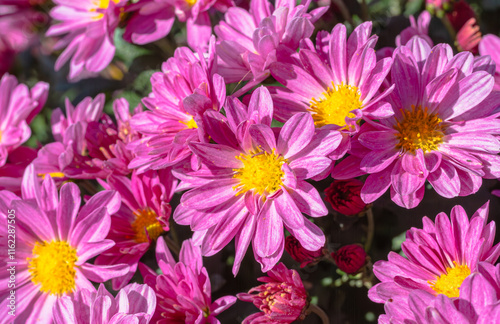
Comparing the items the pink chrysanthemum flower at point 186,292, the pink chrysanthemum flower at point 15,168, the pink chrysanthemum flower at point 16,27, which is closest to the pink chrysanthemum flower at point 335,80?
the pink chrysanthemum flower at point 186,292

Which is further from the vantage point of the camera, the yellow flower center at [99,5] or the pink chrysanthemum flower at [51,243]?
the yellow flower center at [99,5]

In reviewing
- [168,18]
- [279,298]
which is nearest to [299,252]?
[279,298]

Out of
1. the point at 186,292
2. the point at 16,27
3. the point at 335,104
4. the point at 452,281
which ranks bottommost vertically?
the point at 16,27

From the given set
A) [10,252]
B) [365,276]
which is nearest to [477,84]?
[365,276]

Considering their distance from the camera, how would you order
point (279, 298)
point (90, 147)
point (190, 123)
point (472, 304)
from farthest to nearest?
point (90, 147), point (190, 123), point (279, 298), point (472, 304)

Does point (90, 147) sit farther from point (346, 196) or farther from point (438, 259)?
point (438, 259)

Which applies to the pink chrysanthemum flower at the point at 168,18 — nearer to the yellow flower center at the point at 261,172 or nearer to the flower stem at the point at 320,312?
the yellow flower center at the point at 261,172
